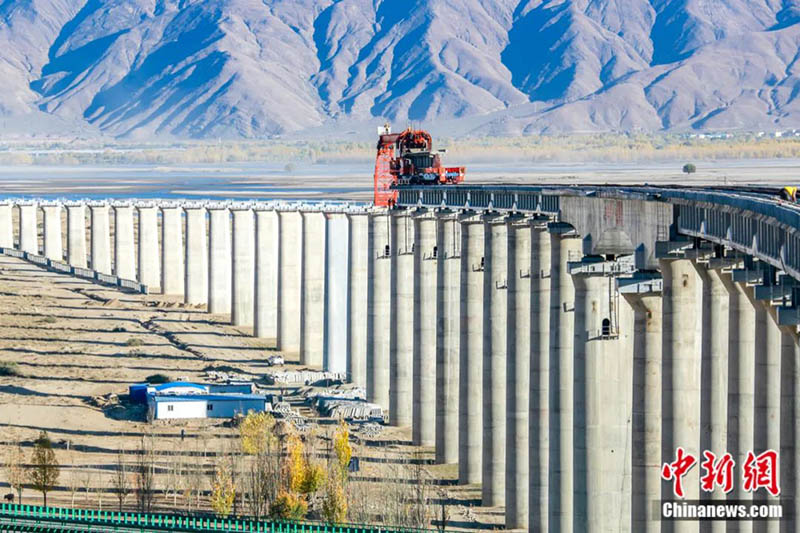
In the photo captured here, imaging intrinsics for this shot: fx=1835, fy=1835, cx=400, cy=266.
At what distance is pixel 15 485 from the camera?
5466 cm

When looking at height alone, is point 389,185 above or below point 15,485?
above

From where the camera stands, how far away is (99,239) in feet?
409

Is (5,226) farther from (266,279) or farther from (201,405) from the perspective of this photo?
(201,405)

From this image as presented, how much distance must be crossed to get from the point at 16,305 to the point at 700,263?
72.1 metres

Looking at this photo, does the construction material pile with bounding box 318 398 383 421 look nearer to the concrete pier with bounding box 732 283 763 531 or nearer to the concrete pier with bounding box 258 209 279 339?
the concrete pier with bounding box 258 209 279 339

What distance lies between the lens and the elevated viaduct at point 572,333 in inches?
1467

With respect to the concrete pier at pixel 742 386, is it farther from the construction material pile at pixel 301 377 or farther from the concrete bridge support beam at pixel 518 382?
the construction material pile at pixel 301 377

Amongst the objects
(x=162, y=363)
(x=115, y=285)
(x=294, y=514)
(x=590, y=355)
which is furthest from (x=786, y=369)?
(x=115, y=285)

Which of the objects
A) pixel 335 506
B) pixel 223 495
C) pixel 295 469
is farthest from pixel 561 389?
pixel 223 495

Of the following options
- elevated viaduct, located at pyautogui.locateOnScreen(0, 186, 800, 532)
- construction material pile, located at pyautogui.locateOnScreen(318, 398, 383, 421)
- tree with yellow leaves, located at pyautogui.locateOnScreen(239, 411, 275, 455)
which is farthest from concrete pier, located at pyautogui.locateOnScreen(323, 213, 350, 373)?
tree with yellow leaves, located at pyautogui.locateOnScreen(239, 411, 275, 455)

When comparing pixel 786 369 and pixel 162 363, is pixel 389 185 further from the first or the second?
pixel 786 369

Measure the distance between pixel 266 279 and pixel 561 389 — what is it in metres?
51.7

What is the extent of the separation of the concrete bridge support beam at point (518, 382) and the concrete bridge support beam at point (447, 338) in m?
7.97

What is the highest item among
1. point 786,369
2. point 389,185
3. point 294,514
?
point 389,185
